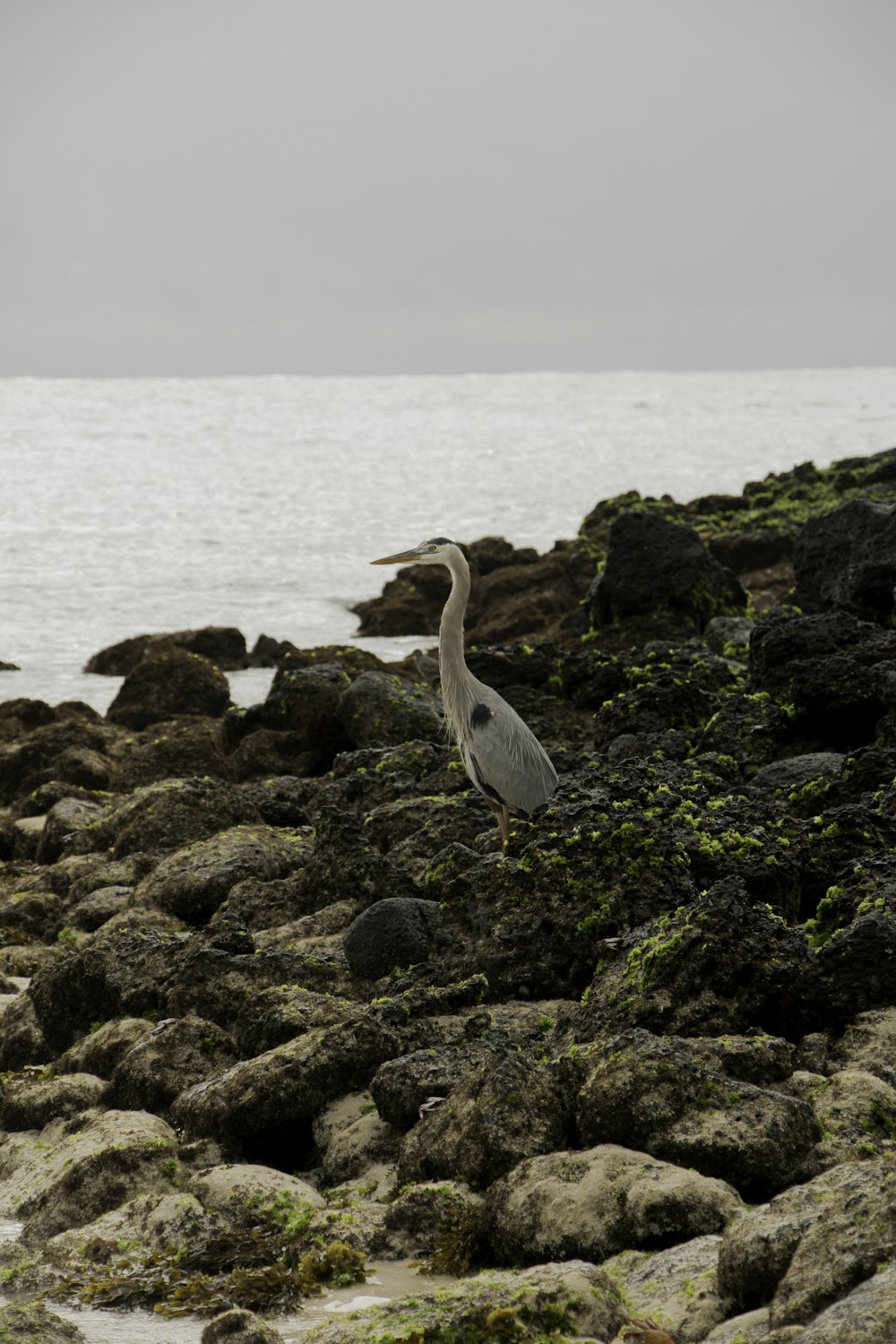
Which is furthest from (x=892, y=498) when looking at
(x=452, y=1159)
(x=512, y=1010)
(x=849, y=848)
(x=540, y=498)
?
(x=540, y=498)

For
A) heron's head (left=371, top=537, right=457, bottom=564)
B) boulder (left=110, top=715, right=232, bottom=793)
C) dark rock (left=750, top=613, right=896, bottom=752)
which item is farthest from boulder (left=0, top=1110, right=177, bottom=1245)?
boulder (left=110, top=715, right=232, bottom=793)

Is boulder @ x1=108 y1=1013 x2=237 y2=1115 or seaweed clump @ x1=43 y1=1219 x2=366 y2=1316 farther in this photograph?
boulder @ x1=108 y1=1013 x2=237 y2=1115

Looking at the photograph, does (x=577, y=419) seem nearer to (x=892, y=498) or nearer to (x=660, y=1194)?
(x=892, y=498)

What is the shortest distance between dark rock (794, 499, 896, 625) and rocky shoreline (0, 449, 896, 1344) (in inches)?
3.6

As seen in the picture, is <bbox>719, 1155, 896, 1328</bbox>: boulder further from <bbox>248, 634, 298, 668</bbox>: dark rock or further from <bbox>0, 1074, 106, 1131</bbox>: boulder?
<bbox>248, 634, 298, 668</bbox>: dark rock

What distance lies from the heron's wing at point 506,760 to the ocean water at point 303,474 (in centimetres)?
947

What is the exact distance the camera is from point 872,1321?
301 centimetres

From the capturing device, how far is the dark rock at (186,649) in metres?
19.4

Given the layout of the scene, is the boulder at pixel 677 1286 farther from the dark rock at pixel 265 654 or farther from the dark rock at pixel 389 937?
the dark rock at pixel 265 654

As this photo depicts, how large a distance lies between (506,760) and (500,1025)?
2.29 meters

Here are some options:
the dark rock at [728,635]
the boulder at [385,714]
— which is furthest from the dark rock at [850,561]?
the boulder at [385,714]

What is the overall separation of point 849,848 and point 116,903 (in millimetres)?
4389

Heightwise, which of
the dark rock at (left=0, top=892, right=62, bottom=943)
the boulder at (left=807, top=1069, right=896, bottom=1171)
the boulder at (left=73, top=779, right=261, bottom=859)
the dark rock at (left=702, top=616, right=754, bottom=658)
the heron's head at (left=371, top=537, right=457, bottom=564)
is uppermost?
the heron's head at (left=371, top=537, right=457, bottom=564)

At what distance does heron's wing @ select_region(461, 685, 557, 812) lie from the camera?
7746mm
